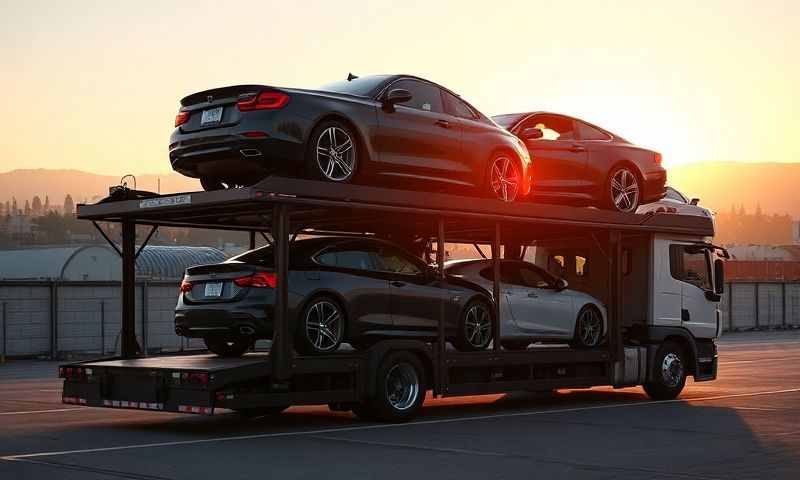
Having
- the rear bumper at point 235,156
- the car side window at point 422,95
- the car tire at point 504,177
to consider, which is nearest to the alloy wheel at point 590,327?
the car tire at point 504,177

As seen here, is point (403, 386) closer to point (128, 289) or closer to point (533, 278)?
point (533, 278)

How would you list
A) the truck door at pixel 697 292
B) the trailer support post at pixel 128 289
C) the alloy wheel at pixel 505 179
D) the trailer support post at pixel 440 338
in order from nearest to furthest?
the trailer support post at pixel 440 338
the trailer support post at pixel 128 289
the alloy wheel at pixel 505 179
the truck door at pixel 697 292

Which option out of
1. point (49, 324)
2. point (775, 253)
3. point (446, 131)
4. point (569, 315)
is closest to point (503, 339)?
point (569, 315)

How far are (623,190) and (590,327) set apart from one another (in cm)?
212

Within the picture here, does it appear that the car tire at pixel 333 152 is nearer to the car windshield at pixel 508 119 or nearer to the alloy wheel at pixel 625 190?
the car windshield at pixel 508 119

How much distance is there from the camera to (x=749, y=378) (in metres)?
21.4

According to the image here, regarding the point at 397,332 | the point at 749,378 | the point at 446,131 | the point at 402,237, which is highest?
the point at 446,131

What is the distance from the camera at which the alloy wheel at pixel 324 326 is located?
41.2 ft

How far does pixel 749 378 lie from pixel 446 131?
9.86m

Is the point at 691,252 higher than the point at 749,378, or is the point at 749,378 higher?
the point at 691,252

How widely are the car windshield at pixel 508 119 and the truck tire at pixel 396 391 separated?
14.0 ft

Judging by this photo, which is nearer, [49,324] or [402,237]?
[402,237]

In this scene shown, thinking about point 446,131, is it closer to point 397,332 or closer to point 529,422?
point 397,332

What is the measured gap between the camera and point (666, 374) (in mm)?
17156
